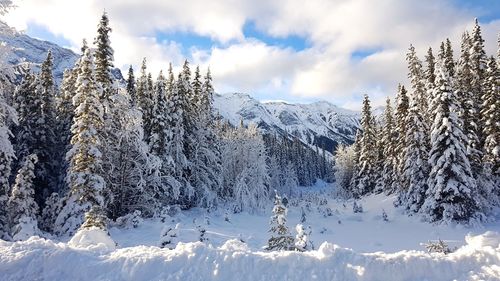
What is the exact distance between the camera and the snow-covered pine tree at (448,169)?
27125 mm

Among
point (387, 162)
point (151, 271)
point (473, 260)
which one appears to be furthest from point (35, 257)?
point (387, 162)

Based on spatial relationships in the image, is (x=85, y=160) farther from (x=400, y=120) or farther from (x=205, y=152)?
(x=400, y=120)

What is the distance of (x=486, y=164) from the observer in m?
29.7

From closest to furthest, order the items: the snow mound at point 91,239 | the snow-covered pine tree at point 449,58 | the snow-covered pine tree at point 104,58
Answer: the snow mound at point 91,239
the snow-covered pine tree at point 104,58
the snow-covered pine tree at point 449,58

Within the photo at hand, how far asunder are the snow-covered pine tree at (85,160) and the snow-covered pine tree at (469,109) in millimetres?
22931

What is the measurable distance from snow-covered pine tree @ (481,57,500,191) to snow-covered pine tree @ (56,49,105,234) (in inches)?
1005

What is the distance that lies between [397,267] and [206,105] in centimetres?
3169

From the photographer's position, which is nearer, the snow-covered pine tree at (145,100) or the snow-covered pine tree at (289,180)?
the snow-covered pine tree at (145,100)

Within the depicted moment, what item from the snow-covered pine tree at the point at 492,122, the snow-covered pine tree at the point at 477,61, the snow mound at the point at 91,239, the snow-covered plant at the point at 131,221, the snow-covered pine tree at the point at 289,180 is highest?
the snow-covered pine tree at the point at 477,61

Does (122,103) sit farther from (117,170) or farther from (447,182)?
(447,182)

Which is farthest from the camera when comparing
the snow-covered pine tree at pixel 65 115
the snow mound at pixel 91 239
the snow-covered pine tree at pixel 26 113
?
the snow-covered pine tree at pixel 65 115

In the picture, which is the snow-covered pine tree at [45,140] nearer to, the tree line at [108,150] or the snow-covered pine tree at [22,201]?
the tree line at [108,150]

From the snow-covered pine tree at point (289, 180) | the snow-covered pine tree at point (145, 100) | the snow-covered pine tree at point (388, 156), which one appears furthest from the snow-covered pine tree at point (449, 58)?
the snow-covered pine tree at point (289, 180)

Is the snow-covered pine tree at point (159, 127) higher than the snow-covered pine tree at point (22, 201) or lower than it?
higher
